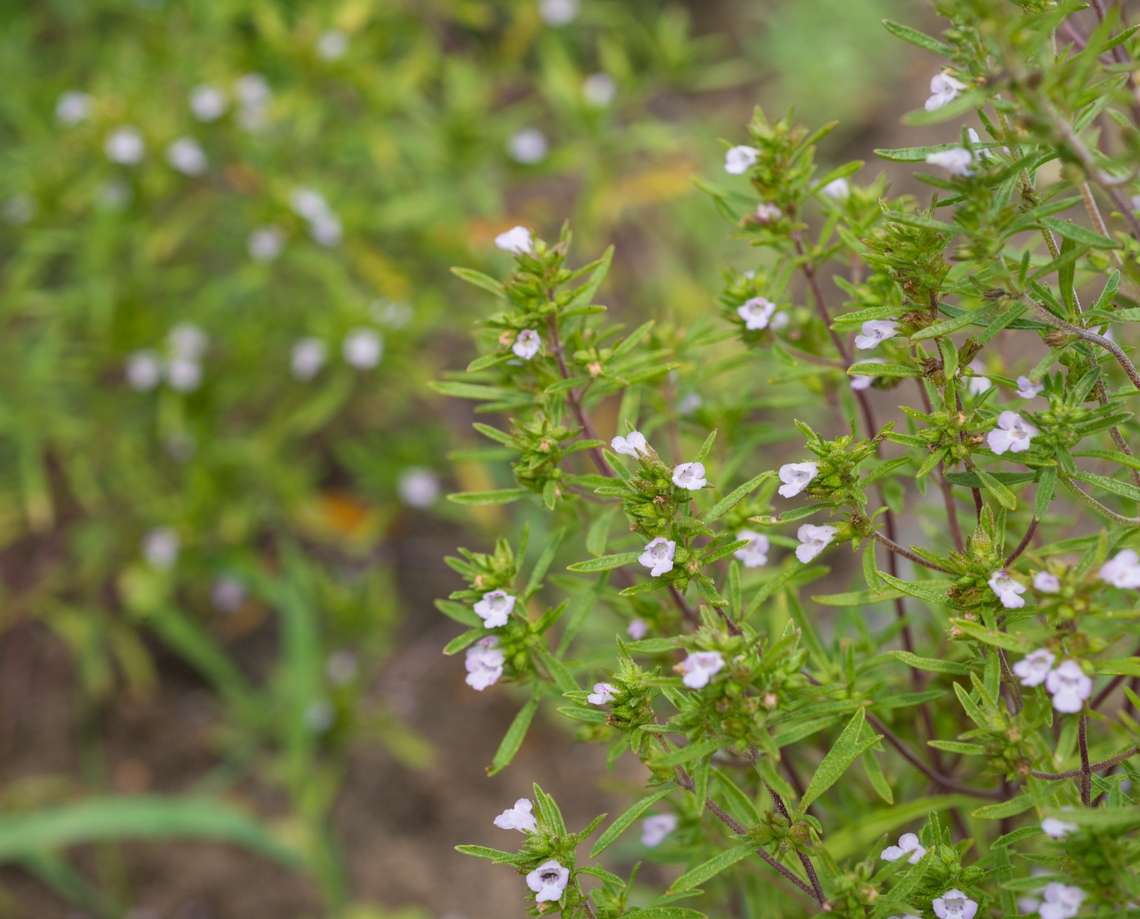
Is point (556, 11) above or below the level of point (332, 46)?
above

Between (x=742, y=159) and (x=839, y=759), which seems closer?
(x=839, y=759)

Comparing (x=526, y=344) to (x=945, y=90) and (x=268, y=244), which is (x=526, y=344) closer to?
(x=945, y=90)

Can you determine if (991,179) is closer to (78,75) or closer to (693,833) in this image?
(693,833)

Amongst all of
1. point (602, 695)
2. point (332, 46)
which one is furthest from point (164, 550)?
point (602, 695)

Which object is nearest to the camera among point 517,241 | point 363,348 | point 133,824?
point 517,241

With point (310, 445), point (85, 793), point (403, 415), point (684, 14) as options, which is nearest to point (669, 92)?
point (684, 14)

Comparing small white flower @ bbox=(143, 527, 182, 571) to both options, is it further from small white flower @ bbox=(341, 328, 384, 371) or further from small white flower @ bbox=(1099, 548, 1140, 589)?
small white flower @ bbox=(1099, 548, 1140, 589)

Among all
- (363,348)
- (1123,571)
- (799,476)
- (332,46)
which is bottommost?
(363,348)
